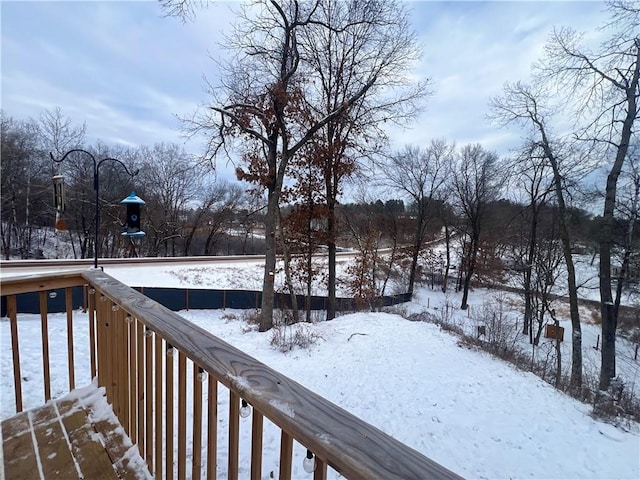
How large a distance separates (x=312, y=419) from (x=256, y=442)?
280 millimetres

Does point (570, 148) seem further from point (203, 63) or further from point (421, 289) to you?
point (421, 289)

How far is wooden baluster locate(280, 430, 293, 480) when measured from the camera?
748 mm

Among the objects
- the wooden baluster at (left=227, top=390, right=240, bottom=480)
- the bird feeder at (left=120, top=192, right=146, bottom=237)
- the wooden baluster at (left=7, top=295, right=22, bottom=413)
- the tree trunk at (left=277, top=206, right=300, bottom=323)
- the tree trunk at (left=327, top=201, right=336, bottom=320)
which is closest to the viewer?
the wooden baluster at (left=227, top=390, right=240, bottom=480)

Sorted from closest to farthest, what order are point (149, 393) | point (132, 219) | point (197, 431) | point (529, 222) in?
point (197, 431) < point (149, 393) < point (132, 219) < point (529, 222)

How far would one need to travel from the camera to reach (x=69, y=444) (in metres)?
1.66

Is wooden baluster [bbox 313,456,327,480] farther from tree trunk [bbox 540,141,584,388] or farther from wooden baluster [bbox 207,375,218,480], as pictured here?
tree trunk [bbox 540,141,584,388]

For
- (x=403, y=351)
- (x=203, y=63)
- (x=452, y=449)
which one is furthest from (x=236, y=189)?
(x=452, y=449)

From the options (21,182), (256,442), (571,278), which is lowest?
(571,278)

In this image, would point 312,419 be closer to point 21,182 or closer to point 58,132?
point 58,132

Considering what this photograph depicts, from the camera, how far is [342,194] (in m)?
10.5

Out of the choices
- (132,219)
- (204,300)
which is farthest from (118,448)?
(204,300)

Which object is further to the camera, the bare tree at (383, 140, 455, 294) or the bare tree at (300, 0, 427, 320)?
the bare tree at (383, 140, 455, 294)

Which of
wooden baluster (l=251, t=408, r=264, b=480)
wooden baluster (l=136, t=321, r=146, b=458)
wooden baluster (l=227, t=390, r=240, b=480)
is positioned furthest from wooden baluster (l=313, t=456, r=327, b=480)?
wooden baluster (l=136, t=321, r=146, b=458)

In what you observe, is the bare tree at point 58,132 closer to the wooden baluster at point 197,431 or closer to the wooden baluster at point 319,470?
the wooden baluster at point 197,431
